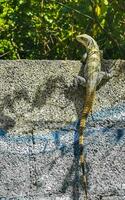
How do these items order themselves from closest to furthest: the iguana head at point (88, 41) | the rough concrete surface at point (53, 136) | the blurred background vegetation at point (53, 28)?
the rough concrete surface at point (53, 136) → the iguana head at point (88, 41) → the blurred background vegetation at point (53, 28)

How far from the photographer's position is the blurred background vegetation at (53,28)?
538cm

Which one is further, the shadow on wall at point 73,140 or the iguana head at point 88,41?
the iguana head at point 88,41

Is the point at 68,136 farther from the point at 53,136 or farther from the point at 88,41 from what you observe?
the point at 88,41

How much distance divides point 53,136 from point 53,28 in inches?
65.7

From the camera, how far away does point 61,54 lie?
591cm

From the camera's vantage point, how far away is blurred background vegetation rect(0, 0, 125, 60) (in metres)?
5.38

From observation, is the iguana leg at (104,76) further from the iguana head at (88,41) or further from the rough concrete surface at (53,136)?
the iguana head at (88,41)

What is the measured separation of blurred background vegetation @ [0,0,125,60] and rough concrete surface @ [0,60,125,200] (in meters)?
0.85

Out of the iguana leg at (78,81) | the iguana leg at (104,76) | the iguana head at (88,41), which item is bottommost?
the iguana leg at (78,81)

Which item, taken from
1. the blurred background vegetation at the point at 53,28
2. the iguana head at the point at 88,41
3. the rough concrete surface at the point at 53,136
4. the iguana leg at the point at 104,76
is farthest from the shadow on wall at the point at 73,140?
the blurred background vegetation at the point at 53,28

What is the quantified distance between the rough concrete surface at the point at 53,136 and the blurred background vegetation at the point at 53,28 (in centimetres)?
85

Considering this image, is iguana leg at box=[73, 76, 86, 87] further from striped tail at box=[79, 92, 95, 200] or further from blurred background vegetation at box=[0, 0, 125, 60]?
blurred background vegetation at box=[0, 0, 125, 60]

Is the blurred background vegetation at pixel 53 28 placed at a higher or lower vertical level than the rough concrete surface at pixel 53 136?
higher

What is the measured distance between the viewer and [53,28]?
599 cm
